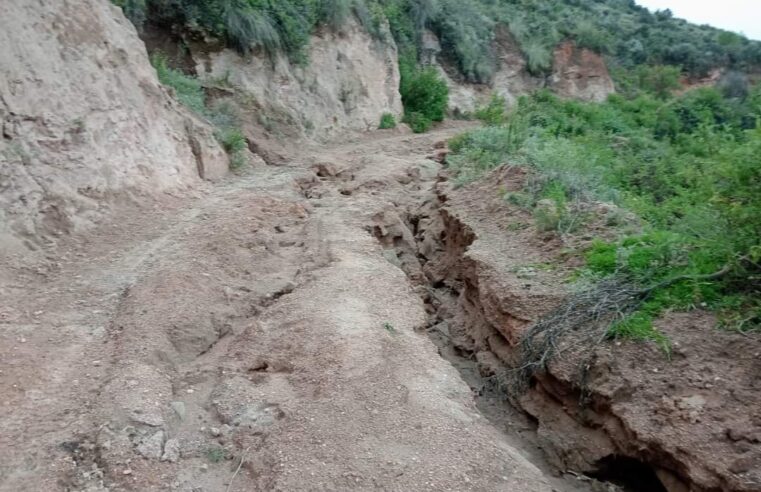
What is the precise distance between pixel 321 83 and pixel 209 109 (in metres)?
3.57

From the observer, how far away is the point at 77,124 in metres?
6.65

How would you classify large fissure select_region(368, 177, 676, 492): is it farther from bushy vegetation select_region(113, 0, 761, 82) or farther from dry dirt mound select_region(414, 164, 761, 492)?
bushy vegetation select_region(113, 0, 761, 82)

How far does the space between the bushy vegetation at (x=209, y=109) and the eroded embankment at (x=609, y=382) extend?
4322mm

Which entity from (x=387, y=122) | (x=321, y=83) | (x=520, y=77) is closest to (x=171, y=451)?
(x=321, y=83)

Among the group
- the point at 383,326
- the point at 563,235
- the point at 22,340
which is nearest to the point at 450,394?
the point at 383,326

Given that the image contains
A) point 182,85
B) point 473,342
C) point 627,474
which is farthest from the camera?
point 182,85

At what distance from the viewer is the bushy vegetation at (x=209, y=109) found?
9.37 m

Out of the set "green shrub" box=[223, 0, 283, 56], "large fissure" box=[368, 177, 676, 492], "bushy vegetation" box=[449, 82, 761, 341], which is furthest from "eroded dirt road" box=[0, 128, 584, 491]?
"green shrub" box=[223, 0, 283, 56]

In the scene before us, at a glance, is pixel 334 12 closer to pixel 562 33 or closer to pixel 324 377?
pixel 324 377

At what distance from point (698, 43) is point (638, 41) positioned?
8.43 ft

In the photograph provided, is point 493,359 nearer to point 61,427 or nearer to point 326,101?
point 61,427

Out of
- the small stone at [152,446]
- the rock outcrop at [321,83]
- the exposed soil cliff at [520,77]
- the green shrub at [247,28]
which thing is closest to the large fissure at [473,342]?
the small stone at [152,446]

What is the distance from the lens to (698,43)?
2888cm

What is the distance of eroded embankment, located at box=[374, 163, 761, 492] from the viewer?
3658 mm
